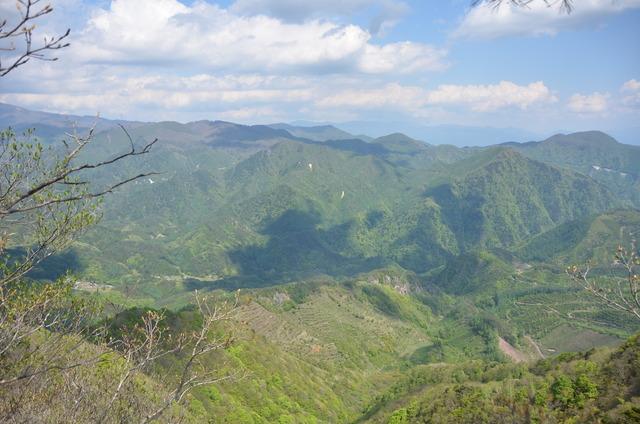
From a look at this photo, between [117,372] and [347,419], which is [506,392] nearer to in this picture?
[347,419]

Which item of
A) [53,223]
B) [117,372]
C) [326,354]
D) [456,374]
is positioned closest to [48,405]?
[117,372]

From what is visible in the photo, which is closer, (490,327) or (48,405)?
(48,405)

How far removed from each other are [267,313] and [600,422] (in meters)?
138

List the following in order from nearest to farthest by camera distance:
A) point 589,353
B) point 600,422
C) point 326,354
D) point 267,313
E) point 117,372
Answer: point 117,372, point 600,422, point 589,353, point 326,354, point 267,313

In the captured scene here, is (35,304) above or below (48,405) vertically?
above

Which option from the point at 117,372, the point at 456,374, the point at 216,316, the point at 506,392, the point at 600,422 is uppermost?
the point at 216,316

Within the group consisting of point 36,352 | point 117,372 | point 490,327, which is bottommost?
point 490,327

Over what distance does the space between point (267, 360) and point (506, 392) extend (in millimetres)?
51957

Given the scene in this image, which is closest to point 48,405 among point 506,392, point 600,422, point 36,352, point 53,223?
point 36,352

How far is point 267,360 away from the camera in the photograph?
98438 millimetres

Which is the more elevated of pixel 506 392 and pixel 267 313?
pixel 506 392

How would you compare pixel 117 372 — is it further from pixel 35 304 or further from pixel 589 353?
pixel 589 353


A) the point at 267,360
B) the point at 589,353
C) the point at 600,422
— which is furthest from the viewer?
the point at 267,360

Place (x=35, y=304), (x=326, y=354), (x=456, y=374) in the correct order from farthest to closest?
(x=326, y=354)
(x=456, y=374)
(x=35, y=304)
